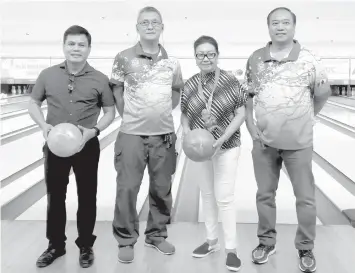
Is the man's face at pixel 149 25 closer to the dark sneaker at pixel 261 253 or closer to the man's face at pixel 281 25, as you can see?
the man's face at pixel 281 25

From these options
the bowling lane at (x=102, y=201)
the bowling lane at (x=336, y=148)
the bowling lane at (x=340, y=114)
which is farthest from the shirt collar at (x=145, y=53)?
the bowling lane at (x=340, y=114)

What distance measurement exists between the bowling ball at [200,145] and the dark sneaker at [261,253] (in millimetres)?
524

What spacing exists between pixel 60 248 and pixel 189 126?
846 millimetres

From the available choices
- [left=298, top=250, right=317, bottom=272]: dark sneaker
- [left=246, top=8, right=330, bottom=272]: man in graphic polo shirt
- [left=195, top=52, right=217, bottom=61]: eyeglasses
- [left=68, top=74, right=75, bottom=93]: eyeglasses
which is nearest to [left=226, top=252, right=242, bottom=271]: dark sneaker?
[left=246, top=8, right=330, bottom=272]: man in graphic polo shirt

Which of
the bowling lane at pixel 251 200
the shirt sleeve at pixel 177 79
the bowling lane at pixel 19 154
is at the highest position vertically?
the shirt sleeve at pixel 177 79

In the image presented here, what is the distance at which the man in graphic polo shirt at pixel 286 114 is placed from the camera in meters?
1.86

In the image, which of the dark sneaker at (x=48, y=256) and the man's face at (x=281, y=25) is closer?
the man's face at (x=281, y=25)

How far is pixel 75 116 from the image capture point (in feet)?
6.28

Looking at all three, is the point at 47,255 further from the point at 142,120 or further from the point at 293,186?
the point at 293,186

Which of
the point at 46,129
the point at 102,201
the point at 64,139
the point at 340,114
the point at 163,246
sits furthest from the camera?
the point at 340,114

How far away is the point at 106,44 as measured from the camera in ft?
30.9

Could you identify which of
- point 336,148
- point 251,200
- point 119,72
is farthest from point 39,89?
point 336,148

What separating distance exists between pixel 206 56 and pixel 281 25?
0.34 meters

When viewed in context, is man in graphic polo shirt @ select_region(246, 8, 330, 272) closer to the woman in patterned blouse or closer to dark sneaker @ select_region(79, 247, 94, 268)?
the woman in patterned blouse
